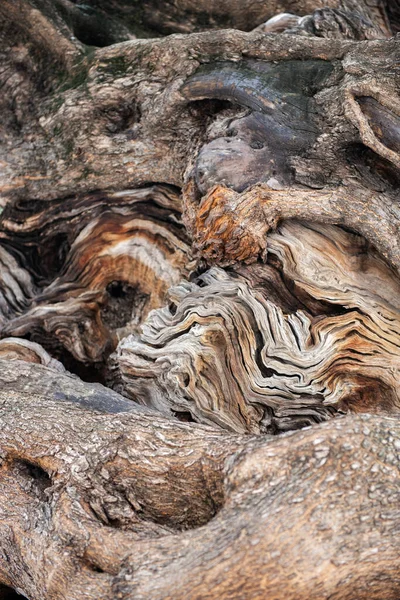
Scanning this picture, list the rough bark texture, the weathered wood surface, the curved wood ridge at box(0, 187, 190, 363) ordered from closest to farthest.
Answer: the weathered wood surface
the rough bark texture
the curved wood ridge at box(0, 187, 190, 363)

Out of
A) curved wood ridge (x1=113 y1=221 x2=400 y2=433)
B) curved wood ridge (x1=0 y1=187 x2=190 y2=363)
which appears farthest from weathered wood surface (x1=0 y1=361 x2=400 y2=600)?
curved wood ridge (x1=0 y1=187 x2=190 y2=363)

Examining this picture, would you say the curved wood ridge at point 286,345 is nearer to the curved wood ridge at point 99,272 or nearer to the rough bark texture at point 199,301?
the rough bark texture at point 199,301

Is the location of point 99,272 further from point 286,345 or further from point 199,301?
point 286,345

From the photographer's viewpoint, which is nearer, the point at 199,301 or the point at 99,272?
the point at 199,301

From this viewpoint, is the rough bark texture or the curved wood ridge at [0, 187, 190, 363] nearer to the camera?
the rough bark texture

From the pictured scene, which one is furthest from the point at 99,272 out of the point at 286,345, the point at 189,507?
the point at 189,507

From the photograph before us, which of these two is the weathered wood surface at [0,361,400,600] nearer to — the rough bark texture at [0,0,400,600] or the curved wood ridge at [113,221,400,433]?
the rough bark texture at [0,0,400,600]

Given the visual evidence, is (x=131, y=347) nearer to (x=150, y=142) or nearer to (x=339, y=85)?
(x=150, y=142)

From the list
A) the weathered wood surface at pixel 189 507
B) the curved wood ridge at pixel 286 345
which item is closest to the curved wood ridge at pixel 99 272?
the curved wood ridge at pixel 286 345
